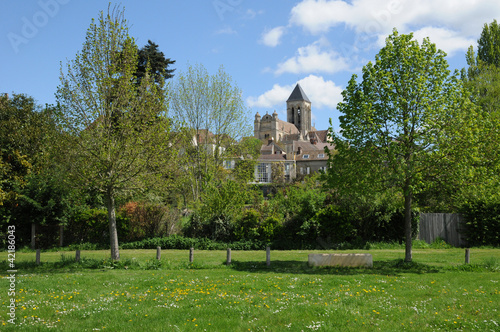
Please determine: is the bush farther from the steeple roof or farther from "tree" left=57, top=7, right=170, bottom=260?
the steeple roof

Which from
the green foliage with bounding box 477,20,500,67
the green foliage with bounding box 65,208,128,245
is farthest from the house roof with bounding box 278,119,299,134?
the green foliage with bounding box 65,208,128,245

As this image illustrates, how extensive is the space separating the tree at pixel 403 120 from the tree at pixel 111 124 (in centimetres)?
811

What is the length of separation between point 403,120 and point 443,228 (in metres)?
13.2

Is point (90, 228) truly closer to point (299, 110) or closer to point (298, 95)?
point (299, 110)

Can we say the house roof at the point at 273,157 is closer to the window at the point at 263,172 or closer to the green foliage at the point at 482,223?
the window at the point at 263,172

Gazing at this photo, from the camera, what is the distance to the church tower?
550 ft

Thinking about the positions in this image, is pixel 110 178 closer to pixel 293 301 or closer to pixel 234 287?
pixel 234 287

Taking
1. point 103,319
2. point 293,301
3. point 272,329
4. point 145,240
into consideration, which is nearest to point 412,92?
point 293,301

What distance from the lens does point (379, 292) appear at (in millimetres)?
11055

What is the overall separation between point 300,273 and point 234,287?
406 centimetres

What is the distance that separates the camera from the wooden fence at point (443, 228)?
25.9 metres

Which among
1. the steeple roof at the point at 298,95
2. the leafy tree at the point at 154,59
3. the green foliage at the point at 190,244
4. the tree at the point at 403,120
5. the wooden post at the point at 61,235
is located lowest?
the green foliage at the point at 190,244

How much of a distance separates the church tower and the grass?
15355 centimetres

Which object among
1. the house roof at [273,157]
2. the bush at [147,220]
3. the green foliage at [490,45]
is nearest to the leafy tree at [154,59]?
the bush at [147,220]
